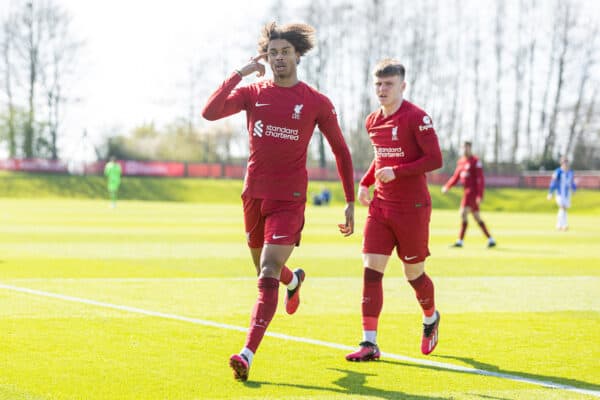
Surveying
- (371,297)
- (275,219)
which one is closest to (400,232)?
(371,297)

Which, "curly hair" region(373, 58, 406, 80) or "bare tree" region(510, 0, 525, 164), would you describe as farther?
"bare tree" region(510, 0, 525, 164)

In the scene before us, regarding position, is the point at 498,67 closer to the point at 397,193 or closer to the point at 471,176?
the point at 471,176

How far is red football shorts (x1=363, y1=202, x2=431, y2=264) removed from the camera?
7.45 meters

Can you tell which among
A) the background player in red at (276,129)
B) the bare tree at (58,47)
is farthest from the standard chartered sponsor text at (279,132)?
the bare tree at (58,47)

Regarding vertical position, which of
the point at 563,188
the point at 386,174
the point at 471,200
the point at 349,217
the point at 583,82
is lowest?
the point at 563,188

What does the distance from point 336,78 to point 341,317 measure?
6718 centimetres

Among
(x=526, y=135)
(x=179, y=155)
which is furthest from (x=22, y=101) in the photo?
(x=526, y=135)

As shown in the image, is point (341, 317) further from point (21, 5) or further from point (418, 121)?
point (21, 5)

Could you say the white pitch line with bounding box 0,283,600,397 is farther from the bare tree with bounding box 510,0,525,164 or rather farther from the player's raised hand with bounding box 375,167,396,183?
the bare tree with bounding box 510,0,525,164

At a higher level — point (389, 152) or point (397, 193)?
point (389, 152)

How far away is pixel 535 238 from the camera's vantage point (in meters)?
24.5

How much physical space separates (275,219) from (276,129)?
66 cm

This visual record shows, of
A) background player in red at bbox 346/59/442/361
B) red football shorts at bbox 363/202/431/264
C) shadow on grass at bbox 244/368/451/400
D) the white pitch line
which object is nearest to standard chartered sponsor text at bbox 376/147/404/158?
Answer: background player in red at bbox 346/59/442/361

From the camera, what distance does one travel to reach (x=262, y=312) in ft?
21.5
